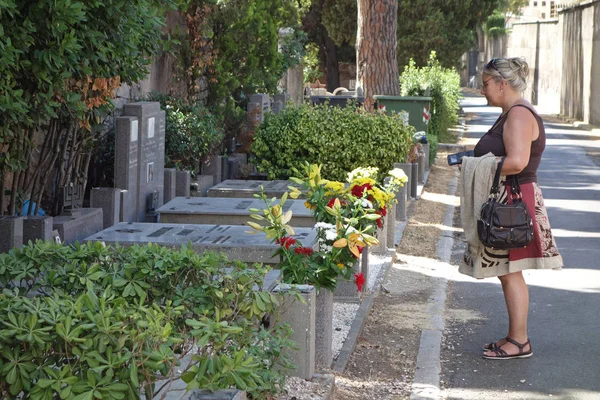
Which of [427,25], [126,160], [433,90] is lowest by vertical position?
[126,160]

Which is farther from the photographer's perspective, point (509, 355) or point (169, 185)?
point (169, 185)

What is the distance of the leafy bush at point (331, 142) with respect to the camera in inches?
514

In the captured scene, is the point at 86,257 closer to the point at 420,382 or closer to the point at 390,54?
the point at 420,382

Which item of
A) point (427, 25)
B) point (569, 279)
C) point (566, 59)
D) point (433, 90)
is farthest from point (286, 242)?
point (566, 59)

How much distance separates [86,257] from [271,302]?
1034 mm

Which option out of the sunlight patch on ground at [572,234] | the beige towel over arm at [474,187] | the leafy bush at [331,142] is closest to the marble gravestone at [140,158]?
the leafy bush at [331,142]

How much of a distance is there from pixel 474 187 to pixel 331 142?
6.48 meters

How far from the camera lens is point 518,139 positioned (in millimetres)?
6496

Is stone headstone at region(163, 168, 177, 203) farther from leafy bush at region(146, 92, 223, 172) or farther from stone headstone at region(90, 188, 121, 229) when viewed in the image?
stone headstone at region(90, 188, 121, 229)

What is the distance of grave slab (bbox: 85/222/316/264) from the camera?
7.55 m

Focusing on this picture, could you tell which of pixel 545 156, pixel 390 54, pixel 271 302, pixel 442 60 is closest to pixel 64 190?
pixel 271 302

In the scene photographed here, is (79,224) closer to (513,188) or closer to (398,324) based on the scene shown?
(398,324)

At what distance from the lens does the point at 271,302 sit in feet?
14.9

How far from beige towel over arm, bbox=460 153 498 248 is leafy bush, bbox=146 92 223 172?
5.92 metres
